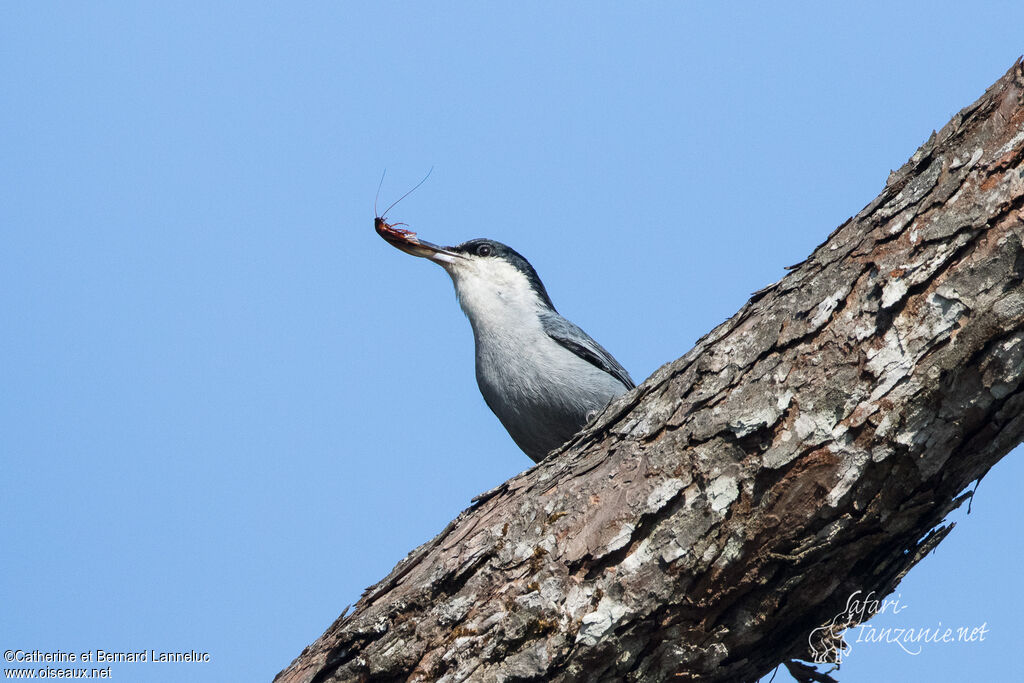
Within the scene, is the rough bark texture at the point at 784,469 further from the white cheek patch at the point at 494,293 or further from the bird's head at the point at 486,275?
the bird's head at the point at 486,275

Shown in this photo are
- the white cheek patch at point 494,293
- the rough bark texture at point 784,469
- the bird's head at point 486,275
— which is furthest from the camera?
the bird's head at point 486,275

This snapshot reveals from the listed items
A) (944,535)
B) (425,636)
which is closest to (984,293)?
(944,535)

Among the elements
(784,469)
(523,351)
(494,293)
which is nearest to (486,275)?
(494,293)

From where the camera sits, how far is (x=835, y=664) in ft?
13.0

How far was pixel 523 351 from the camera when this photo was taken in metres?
7.09

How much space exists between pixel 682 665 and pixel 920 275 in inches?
71.7

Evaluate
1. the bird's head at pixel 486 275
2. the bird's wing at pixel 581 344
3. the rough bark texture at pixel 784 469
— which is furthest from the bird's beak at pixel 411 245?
the rough bark texture at pixel 784 469

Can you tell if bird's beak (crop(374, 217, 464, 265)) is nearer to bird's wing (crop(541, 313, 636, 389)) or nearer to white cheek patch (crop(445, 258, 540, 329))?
white cheek patch (crop(445, 258, 540, 329))

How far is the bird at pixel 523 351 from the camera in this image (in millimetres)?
6863

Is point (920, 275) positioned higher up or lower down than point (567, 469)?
lower down

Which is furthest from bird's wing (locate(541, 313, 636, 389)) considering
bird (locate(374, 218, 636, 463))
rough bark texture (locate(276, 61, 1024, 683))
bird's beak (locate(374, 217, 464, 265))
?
rough bark texture (locate(276, 61, 1024, 683))

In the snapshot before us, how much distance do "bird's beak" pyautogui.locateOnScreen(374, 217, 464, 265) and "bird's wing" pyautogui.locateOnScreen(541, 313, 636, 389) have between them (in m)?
1.14

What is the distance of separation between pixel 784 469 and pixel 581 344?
380 centimetres

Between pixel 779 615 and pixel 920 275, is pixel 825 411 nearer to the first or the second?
pixel 920 275
